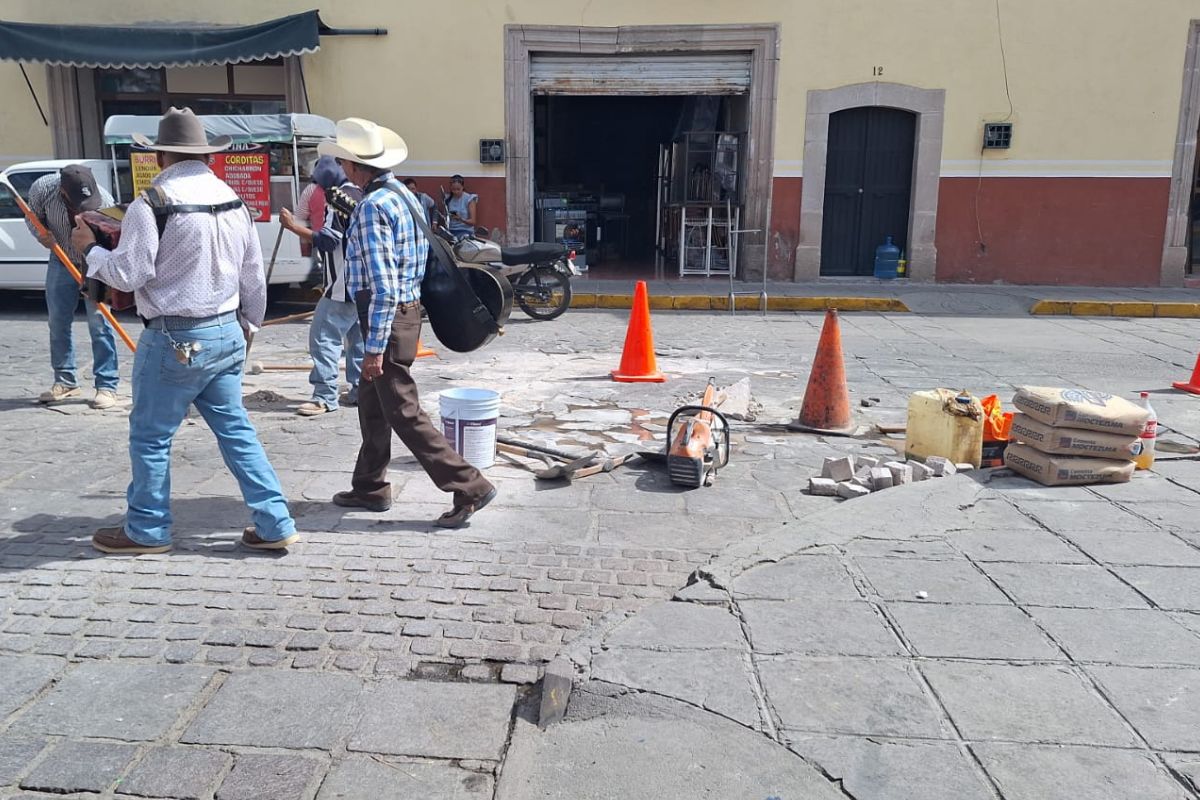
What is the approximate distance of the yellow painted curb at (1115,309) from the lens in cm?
1357

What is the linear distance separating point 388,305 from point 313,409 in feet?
9.45

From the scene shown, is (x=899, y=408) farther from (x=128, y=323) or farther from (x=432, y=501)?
(x=128, y=323)

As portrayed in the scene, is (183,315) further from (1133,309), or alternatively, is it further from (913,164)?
(913,164)

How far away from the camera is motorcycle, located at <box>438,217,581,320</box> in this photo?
11.5 m

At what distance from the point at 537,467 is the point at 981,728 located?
10.4ft

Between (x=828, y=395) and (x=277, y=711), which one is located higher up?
(x=828, y=395)

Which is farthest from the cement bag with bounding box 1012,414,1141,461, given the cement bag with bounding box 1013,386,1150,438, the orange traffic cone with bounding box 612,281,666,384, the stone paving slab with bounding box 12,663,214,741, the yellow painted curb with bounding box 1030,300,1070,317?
the yellow painted curb with bounding box 1030,300,1070,317

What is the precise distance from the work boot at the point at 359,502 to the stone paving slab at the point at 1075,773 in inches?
121

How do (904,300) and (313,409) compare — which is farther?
(904,300)

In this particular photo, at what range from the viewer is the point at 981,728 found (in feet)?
9.79

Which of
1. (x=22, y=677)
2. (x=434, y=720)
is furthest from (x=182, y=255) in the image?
(x=434, y=720)

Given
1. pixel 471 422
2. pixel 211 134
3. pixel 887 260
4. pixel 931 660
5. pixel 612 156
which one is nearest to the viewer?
pixel 931 660

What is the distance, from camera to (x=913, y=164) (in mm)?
15273

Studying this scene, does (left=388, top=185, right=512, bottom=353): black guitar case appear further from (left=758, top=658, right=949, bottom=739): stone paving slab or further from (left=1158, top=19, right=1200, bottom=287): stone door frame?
(left=1158, top=19, right=1200, bottom=287): stone door frame
